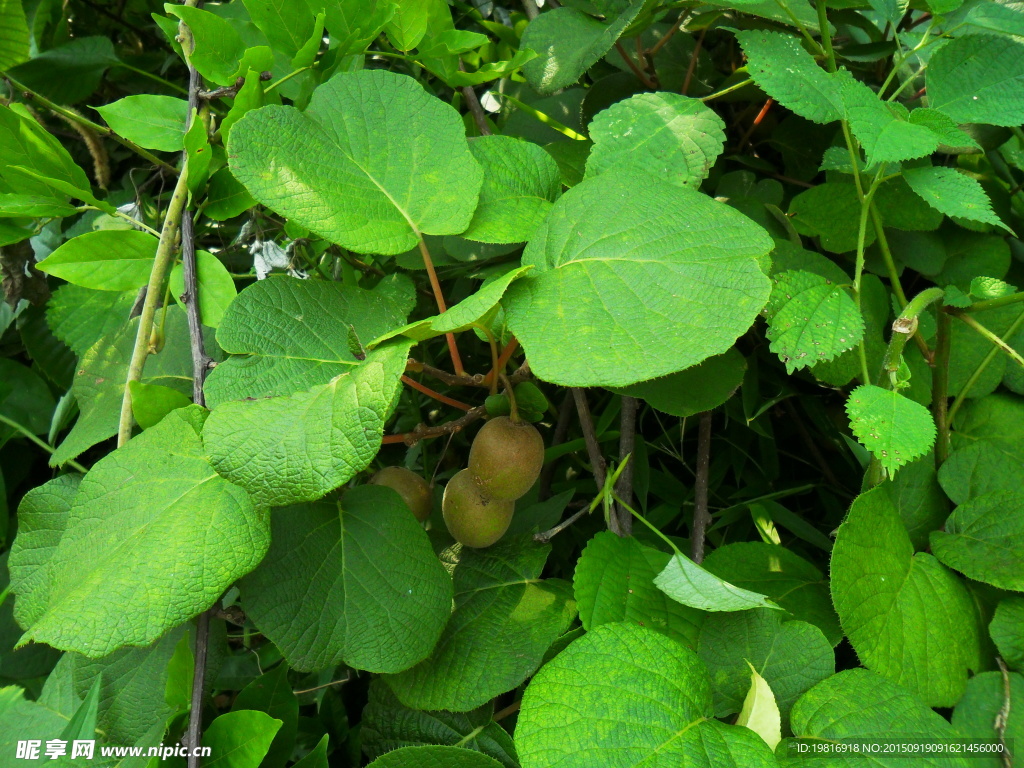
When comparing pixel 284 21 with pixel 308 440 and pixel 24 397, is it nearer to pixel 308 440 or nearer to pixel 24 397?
pixel 308 440

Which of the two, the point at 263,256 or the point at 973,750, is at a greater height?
the point at 263,256

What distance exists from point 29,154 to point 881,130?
2.55 ft

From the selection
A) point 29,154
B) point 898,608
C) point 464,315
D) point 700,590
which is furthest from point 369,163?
point 898,608

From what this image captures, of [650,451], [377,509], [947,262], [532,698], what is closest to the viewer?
[532,698]

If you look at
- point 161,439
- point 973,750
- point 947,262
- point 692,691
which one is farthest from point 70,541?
point 947,262

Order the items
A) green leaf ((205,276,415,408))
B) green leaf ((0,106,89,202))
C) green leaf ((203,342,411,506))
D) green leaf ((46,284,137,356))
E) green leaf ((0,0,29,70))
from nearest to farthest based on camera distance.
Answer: green leaf ((203,342,411,506))
green leaf ((205,276,415,408))
green leaf ((0,106,89,202))
green leaf ((46,284,137,356))
green leaf ((0,0,29,70))

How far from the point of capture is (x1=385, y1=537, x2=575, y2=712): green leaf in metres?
0.64

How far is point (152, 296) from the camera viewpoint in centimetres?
71

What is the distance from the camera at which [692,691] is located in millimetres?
559

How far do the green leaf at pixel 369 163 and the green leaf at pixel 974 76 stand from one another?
1.41ft

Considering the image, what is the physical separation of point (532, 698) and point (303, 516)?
0.25 metres

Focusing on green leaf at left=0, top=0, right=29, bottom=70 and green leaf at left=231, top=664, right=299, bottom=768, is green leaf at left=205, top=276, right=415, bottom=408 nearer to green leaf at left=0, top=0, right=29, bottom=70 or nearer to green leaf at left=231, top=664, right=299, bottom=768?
green leaf at left=231, top=664, right=299, bottom=768

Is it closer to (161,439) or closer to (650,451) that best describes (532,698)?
(161,439)

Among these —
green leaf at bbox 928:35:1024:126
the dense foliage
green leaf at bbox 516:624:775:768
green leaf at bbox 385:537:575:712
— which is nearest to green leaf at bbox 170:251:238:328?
the dense foliage
